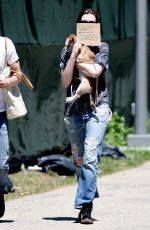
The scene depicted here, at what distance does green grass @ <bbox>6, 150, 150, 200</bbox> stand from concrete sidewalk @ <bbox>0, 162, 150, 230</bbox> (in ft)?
0.74

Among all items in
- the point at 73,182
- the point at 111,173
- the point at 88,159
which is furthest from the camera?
the point at 111,173

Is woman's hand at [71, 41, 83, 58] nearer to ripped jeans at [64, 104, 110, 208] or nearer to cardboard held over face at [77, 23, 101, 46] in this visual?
cardboard held over face at [77, 23, 101, 46]

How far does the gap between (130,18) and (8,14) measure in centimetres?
478

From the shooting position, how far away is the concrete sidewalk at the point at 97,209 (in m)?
8.00

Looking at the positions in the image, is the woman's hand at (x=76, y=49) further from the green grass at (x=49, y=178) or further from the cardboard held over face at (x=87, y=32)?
→ the green grass at (x=49, y=178)

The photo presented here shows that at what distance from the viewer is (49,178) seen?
11352 mm

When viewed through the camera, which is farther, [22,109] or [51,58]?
[51,58]

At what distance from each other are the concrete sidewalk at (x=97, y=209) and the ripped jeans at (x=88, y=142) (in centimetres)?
27

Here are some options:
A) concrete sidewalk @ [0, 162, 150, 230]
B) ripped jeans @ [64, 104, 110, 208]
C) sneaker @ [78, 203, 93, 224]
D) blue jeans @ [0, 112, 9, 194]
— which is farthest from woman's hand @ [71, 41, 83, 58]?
concrete sidewalk @ [0, 162, 150, 230]

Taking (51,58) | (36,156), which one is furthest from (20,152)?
(51,58)

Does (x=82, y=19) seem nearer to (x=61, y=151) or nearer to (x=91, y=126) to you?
(x=91, y=126)

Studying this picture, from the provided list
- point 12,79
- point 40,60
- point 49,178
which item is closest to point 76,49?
point 12,79

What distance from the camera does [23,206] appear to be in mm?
9227

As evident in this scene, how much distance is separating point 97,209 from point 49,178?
7.87ft
